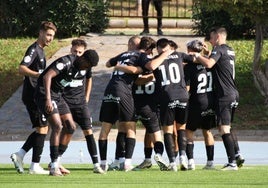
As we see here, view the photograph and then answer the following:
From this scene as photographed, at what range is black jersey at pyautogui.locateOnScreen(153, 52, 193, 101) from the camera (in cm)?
1428

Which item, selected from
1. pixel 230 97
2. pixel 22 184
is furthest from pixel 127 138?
pixel 22 184

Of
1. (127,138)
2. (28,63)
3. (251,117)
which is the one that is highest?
(28,63)

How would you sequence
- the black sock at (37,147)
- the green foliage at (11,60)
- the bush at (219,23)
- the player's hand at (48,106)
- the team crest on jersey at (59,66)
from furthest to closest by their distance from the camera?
A: the bush at (219,23) → the green foliage at (11,60) → the black sock at (37,147) → the team crest on jersey at (59,66) → the player's hand at (48,106)

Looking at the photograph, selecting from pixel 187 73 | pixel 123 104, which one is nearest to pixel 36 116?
pixel 123 104

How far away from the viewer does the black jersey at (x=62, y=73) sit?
43.8ft

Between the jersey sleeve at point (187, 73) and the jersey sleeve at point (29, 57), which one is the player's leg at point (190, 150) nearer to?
the jersey sleeve at point (187, 73)

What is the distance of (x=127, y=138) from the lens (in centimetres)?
1447

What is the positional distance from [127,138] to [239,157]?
1.65 metres

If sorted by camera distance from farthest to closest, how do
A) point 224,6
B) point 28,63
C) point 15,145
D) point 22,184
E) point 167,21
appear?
point 167,21 < point 224,6 < point 15,145 < point 28,63 < point 22,184

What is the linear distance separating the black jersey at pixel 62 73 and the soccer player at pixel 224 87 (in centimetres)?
191

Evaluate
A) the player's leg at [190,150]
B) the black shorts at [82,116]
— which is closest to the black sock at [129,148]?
the black shorts at [82,116]

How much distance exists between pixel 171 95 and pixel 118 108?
772 millimetres

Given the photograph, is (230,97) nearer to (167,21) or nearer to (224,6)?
(224,6)

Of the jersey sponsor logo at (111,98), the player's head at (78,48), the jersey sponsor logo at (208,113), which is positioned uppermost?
the player's head at (78,48)
